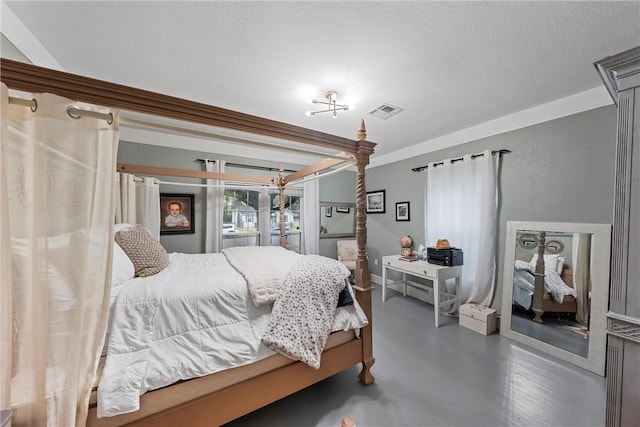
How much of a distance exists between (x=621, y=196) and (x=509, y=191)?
1.94 m

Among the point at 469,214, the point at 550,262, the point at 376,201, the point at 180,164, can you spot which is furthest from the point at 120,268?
the point at 376,201

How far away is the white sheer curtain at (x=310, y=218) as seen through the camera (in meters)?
4.17

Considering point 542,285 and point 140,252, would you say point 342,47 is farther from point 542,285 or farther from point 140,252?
point 542,285

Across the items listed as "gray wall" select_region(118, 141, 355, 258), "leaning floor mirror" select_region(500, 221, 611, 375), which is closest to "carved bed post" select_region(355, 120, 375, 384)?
"leaning floor mirror" select_region(500, 221, 611, 375)

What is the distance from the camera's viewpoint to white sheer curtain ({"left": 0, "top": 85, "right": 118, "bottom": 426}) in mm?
898

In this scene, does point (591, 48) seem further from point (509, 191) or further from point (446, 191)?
point (446, 191)

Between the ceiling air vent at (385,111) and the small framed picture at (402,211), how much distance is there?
1783 mm

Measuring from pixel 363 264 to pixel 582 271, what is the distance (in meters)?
2.09

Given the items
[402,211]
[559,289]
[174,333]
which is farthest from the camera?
[402,211]

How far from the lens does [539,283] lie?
2.38 meters

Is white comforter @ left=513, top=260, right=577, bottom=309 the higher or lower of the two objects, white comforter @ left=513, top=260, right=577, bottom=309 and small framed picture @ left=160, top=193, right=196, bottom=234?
the lower

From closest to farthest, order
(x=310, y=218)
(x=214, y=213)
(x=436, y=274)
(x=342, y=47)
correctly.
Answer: (x=342, y=47) < (x=436, y=274) < (x=214, y=213) < (x=310, y=218)

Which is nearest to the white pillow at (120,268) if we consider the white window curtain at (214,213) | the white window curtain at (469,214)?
the white window curtain at (214,213)

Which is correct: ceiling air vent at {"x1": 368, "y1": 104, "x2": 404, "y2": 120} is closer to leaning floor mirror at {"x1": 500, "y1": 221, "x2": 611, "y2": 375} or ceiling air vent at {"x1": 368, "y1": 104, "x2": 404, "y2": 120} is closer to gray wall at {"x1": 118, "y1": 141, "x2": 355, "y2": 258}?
leaning floor mirror at {"x1": 500, "y1": 221, "x2": 611, "y2": 375}
